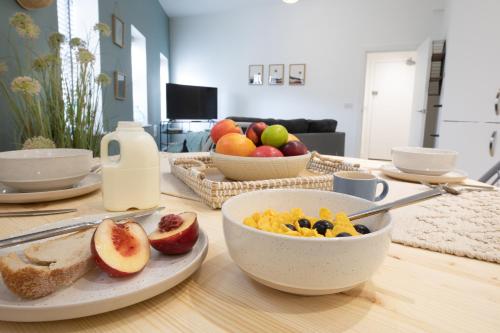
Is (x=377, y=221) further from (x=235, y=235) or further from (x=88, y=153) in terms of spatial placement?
(x=88, y=153)

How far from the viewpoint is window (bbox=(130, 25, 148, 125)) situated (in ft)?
15.7

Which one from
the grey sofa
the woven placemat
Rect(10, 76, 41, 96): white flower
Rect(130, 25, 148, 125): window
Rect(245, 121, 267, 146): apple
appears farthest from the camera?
Rect(130, 25, 148, 125): window

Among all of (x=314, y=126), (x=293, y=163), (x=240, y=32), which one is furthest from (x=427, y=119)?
(x=293, y=163)

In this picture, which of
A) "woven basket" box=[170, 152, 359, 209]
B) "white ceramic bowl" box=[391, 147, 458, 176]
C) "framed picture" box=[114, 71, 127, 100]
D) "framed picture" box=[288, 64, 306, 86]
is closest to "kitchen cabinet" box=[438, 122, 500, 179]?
"white ceramic bowl" box=[391, 147, 458, 176]

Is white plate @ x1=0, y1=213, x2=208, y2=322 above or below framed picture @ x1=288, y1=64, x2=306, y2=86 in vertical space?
below

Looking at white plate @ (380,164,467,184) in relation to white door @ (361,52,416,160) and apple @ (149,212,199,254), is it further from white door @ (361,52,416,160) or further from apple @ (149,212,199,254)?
white door @ (361,52,416,160)

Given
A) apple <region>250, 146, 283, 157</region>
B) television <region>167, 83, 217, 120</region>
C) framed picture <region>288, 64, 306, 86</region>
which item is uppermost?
framed picture <region>288, 64, 306, 86</region>

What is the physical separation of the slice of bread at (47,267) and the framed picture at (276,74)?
5597 mm

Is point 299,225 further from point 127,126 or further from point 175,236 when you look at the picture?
point 127,126

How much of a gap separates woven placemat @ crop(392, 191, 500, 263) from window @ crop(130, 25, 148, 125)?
4.63 metres

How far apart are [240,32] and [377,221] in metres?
6.06

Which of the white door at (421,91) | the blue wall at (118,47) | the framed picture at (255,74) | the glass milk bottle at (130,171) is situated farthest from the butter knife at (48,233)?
the framed picture at (255,74)

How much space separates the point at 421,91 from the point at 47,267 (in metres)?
4.80

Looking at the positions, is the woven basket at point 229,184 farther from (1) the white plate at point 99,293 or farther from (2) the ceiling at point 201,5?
(2) the ceiling at point 201,5
